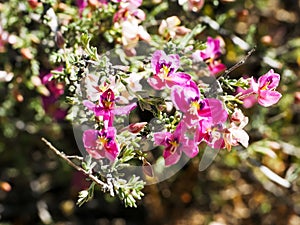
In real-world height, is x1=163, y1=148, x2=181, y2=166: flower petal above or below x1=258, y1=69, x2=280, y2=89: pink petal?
below

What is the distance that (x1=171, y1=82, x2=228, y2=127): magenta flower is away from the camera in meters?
1.28

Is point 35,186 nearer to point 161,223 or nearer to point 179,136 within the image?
point 161,223

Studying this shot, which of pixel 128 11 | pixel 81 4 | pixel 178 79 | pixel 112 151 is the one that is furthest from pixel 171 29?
pixel 112 151

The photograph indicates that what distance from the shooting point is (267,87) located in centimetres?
138

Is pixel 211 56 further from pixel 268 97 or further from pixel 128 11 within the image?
pixel 268 97

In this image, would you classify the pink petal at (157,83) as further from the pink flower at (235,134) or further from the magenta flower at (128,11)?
the magenta flower at (128,11)

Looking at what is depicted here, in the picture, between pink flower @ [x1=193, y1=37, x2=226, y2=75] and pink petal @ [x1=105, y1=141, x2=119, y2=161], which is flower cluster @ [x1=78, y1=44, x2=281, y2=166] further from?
pink flower @ [x1=193, y1=37, x2=226, y2=75]

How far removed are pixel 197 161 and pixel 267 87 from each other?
34.9 inches

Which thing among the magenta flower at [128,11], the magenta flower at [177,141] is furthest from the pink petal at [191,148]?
the magenta flower at [128,11]

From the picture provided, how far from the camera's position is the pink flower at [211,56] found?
5.51 ft

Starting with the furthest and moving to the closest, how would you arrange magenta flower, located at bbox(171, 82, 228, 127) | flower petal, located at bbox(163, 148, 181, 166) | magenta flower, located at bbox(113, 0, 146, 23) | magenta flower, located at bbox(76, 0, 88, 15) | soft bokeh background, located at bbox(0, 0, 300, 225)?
soft bokeh background, located at bbox(0, 0, 300, 225) → magenta flower, located at bbox(76, 0, 88, 15) → magenta flower, located at bbox(113, 0, 146, 23) → flower petal, located at bbox(163, 148, 181, 166) → magenta flower, located at bbox(171, 82, 228, 127)

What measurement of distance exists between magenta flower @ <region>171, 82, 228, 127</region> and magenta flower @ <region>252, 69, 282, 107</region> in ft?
0.44

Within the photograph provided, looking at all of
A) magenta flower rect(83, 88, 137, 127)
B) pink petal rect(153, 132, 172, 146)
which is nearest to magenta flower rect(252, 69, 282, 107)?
pink petal rect(153, 132, 172, 146)

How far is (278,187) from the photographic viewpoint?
2.36 m
